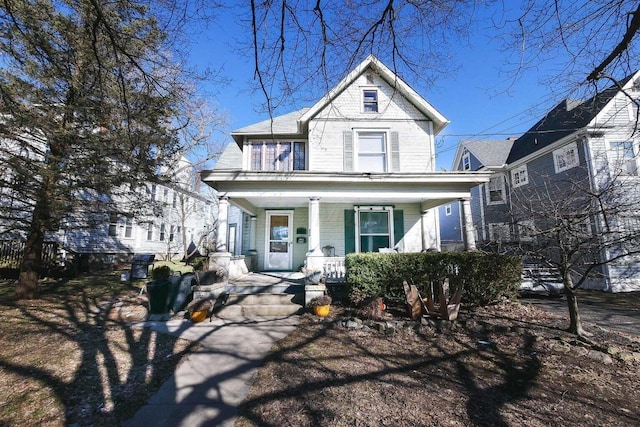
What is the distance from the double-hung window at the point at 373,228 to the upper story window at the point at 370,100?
3.92 metres

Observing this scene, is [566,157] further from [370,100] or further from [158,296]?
[158,296]

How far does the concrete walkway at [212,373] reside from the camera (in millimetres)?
2822

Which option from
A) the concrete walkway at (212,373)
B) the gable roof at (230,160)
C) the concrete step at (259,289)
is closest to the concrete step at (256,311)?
the concrete walkway at (212,373)

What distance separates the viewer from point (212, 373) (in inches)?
148

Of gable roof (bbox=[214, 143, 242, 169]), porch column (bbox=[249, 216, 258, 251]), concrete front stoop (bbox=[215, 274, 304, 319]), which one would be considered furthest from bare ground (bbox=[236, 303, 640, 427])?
gable roof (bbox=[214, 143, 242, 169])

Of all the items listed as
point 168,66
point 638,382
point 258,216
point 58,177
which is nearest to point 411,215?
point 258,216

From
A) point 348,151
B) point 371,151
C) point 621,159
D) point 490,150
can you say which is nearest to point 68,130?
point 348,151

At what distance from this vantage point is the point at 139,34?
5.88 meters

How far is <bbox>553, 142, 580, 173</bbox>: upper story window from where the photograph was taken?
39.0 feet

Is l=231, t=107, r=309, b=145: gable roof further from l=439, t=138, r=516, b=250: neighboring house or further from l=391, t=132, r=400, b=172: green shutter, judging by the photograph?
l=439, t=138, r=516, b=250: neighboring house

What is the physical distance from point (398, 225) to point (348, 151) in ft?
11.2

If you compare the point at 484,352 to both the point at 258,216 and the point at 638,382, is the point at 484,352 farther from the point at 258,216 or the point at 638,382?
the point at 258,216

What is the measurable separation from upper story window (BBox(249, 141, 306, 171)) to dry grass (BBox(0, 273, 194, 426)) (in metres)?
6.21

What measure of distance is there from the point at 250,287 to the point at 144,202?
435 centimetres
